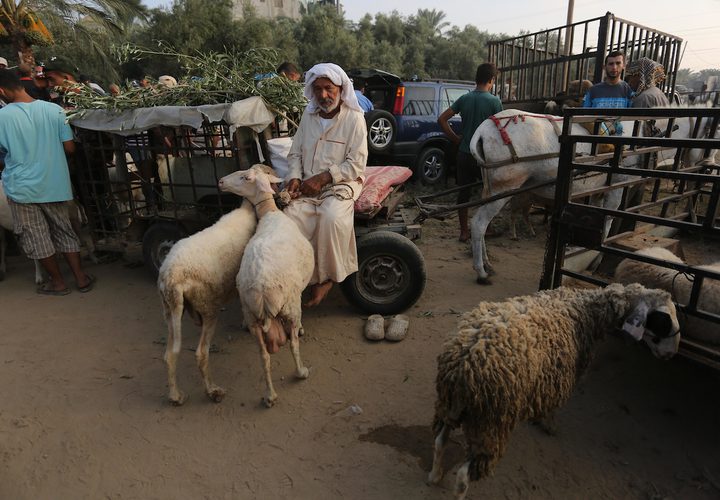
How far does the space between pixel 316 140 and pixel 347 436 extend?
2703 millimetres

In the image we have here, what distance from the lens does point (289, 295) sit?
10.2ft

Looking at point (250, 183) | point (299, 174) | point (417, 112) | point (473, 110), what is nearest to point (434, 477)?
point (250, 183)

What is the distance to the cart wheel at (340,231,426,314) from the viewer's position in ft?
13.8

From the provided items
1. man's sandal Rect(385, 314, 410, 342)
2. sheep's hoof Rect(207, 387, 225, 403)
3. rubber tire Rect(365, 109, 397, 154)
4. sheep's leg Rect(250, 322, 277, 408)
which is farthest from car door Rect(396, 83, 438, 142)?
sheep's hoof Rect(207, 387, 225, 403)

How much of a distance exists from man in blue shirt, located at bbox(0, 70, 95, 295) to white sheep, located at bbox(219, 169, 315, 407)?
3088 mm

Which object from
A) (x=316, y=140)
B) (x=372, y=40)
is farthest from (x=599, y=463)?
(x=372, y=40)

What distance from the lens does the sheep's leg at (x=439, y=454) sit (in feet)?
7.95

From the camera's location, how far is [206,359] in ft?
10.7

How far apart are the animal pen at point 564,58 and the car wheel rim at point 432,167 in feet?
6.35

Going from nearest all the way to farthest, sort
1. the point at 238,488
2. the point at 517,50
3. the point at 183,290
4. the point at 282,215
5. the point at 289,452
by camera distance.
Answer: the point at 238,488 → the point at 289,452 → the point at 183,290 → the point at 282,215 → the point at 517,50

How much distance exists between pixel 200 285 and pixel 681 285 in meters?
3.40

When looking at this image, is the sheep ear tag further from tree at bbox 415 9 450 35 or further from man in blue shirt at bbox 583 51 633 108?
tree at bbox 415 9 450 35

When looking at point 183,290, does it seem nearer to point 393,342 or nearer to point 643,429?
point 393,342

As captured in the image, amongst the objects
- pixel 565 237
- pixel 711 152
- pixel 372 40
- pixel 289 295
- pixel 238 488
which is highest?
pixel 372 40
